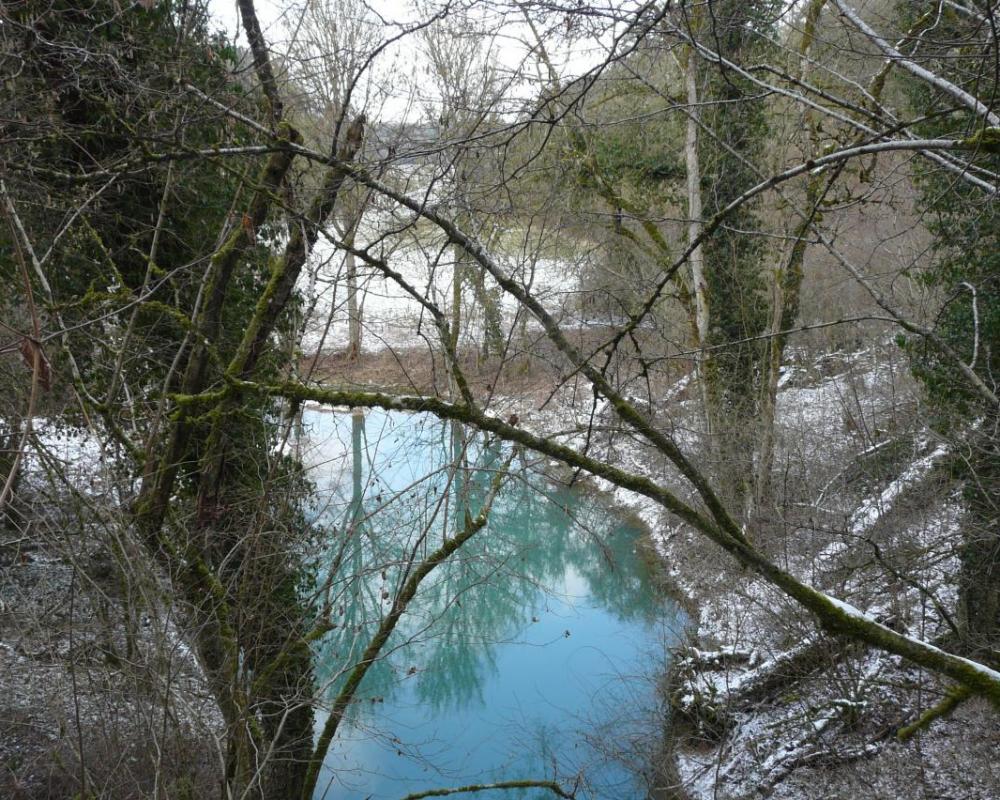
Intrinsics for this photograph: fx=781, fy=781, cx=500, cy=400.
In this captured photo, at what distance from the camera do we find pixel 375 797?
7.18 metres

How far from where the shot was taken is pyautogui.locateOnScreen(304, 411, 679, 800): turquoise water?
690 cm

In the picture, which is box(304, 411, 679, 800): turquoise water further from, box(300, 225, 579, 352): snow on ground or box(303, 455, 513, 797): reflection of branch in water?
box(300, 225, 579, 352): snow on ground

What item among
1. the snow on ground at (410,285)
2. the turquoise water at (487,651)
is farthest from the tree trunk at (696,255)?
the turquoise water at (487,651)

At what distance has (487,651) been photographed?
941cm

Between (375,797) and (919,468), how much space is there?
20.0ft

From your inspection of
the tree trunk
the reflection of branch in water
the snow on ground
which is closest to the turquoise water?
the reflection of branch in water

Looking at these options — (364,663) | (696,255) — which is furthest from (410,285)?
(696,255)

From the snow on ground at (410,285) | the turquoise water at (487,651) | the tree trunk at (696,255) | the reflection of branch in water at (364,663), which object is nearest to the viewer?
the snow on ground at (410,285)

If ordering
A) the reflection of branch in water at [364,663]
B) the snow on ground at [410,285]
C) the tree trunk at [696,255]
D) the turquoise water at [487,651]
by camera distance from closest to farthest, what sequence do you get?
the snow on ground at [410,285], the reflection of branch in water at [364,663], the turquoise water at [487,651], the tree trunk at [696,255]

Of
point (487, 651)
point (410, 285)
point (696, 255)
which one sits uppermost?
point (696, 255)

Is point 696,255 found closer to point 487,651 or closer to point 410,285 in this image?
point 487,651

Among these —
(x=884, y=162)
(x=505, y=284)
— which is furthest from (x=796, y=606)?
(x=884, y=162)

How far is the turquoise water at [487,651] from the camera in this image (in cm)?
690

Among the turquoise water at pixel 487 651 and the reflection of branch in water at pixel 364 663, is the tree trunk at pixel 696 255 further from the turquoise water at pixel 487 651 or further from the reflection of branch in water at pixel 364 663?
the reflection of branch in water at pixel 364 663
